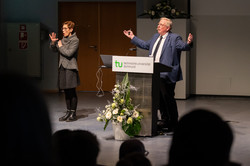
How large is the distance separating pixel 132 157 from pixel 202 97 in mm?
8039

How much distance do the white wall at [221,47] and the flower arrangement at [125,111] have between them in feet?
15.6

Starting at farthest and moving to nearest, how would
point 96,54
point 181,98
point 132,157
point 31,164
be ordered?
point 96,54 < point 181,98 < point 132,157 < point 31,164

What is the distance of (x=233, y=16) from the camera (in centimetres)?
925

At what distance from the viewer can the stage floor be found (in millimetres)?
4416

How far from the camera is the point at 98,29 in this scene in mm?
10141

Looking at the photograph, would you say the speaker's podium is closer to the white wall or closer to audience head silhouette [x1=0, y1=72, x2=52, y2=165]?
audience head silhouette [x1=0, y1=72, x2=52, y2=165]

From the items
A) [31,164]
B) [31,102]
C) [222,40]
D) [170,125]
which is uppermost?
[222,40]

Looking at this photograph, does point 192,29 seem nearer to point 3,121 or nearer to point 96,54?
point 96,54

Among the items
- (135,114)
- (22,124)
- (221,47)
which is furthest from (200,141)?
(221,47)

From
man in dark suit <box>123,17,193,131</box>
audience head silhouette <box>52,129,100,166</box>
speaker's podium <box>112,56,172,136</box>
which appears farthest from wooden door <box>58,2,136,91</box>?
audience head silhouette <box>52,129,100,166</box>

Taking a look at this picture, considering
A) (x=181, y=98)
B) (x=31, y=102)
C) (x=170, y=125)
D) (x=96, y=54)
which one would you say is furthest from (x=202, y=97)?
(x=31, y=102)

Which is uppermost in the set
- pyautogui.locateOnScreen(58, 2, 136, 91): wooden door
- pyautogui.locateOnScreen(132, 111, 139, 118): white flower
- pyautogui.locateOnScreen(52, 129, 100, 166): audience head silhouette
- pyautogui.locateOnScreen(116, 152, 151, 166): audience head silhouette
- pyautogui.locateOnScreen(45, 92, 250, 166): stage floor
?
pyautogui.locateOnScreen(58, 2, 136, 91): wooden door

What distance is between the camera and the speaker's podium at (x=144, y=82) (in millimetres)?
5031

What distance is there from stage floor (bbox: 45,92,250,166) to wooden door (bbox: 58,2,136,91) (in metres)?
0.58
